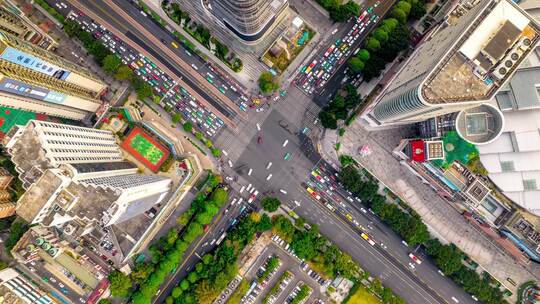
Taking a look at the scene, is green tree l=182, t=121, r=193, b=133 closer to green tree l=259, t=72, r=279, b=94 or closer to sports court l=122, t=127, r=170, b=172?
sports court l=122, t=127, r=170, b=172

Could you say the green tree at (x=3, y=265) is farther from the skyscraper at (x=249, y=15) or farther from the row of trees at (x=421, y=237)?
the row of trees at (x=421, y=237)

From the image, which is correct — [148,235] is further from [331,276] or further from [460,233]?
[460,233]

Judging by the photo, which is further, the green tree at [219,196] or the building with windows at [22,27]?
the green tree at [219,196]

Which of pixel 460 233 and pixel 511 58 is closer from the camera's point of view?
pixel 511 58

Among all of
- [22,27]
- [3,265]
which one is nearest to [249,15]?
[22,27]

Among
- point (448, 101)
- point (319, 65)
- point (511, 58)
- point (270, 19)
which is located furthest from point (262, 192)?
point (511, 58)

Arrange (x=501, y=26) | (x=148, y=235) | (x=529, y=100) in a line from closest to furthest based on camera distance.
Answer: (x=501, y=26)
(x=529, y=100)
(x=148, y=235)

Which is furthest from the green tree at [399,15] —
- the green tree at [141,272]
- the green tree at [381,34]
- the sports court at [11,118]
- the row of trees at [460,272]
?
the sports court at [11,118]

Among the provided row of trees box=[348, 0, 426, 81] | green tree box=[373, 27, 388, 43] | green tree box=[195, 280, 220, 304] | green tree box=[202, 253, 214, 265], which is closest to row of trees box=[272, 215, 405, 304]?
green tree box=[202, 253, 214, 265]
